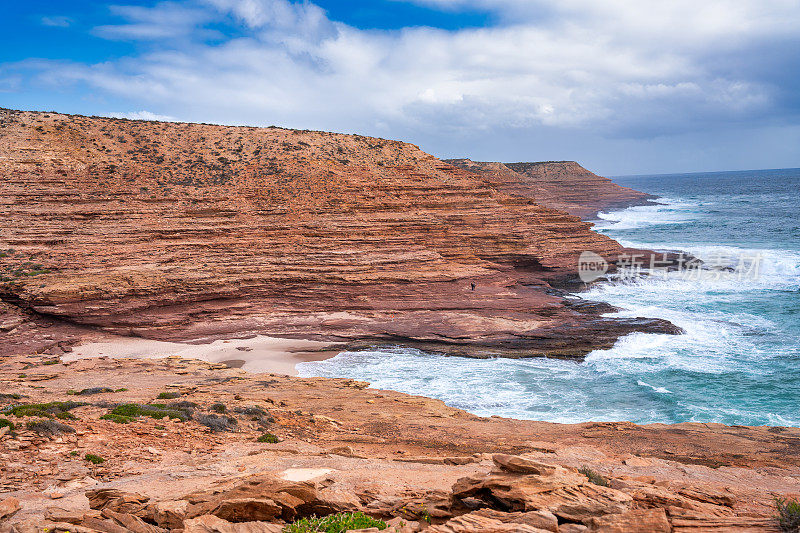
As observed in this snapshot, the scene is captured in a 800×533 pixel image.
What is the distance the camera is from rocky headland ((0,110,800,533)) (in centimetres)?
825

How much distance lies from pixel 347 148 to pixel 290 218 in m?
14.2

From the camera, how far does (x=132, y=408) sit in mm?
15039

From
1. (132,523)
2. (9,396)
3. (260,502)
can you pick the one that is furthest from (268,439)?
(9,396)

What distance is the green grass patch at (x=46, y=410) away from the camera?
13.1 m

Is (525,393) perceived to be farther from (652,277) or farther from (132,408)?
(652,277)

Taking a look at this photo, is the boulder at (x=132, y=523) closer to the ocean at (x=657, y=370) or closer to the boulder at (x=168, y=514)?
the boulder at (x=168, y=514)

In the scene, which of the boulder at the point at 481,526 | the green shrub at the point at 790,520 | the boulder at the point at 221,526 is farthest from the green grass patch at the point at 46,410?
the green shrub at the point at 790,520

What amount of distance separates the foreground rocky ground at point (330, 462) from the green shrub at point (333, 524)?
393 millimetres

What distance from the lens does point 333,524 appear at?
7.53 meters

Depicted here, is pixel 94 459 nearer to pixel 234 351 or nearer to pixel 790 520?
pixel 790 520

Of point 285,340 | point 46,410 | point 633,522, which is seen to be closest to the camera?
point 633,522

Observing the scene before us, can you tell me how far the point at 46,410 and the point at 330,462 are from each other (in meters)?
8.28

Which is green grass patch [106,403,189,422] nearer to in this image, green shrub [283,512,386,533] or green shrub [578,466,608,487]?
green shrub [283,512,386,533]

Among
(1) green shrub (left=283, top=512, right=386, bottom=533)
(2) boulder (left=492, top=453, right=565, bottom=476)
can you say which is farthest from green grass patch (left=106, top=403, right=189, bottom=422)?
(2) boulder (left=492, top=453, right=565, bottom=476)
